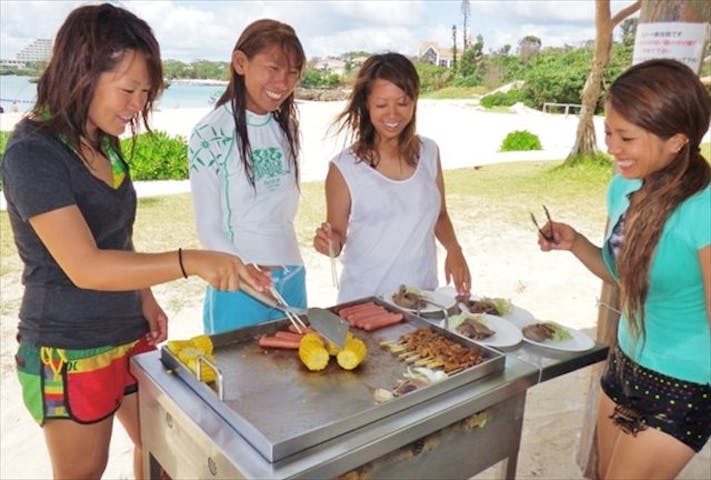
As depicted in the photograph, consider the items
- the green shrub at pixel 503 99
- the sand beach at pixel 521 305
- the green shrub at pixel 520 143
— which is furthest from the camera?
the green shrub at pixel 503 99

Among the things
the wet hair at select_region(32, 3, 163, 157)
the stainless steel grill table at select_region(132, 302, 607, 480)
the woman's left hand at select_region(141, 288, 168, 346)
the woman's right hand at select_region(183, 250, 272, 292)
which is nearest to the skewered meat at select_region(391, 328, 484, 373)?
the stainless steel grill table at select_region(132, 302, 607, 480)

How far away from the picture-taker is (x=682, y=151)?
1.65m

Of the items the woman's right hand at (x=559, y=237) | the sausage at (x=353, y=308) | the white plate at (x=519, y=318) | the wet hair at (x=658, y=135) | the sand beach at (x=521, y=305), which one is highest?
the wet hair at (x=658, y=135)

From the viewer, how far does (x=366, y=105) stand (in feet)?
7.91

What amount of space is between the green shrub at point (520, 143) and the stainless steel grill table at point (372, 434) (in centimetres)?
1540

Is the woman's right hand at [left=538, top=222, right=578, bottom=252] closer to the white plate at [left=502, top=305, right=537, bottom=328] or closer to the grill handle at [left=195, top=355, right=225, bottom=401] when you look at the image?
the white plate at [left=502, top=305, right=537, bottom=328]

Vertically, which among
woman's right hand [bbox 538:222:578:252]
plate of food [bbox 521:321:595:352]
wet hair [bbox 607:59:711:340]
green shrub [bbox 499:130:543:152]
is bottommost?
green shrub [bbox 499:130:543:152]

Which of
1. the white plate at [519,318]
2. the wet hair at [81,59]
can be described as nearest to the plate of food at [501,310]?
the white plate at [519,318]

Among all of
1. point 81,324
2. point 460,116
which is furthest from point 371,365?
point 460,116

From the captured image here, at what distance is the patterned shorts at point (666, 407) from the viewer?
66.4 inches

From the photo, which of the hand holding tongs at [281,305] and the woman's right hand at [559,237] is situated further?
the woman's right hand at [559,237]

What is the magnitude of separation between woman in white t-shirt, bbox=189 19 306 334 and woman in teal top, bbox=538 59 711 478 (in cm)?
115

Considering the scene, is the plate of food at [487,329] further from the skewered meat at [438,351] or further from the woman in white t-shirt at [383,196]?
the woman in white t-shirt at [383,196]

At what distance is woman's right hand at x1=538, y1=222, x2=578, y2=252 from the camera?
2053 mm
